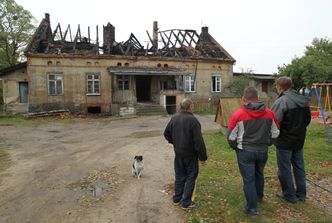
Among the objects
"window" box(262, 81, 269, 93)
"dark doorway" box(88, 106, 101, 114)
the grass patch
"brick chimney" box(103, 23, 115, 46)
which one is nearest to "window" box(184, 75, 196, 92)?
"brick chimney" box(103, 23, 115, 46)

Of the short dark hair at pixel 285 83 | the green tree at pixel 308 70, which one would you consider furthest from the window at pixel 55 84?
the short dark hair at pixel 285 83

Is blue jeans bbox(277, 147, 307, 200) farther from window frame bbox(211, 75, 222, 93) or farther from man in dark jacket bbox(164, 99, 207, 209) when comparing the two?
window frame bbox(211, 75, 222, 93)

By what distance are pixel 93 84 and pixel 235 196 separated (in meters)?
18.8

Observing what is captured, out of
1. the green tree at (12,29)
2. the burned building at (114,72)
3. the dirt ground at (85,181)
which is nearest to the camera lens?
the dirt ground at (85,181)

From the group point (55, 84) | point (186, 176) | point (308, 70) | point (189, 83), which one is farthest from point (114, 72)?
point (186, 176)

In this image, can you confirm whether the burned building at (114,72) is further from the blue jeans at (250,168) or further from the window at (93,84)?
the blue jeans at (250,168)

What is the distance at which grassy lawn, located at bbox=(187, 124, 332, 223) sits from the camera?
451 cm

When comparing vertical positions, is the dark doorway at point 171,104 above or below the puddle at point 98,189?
above

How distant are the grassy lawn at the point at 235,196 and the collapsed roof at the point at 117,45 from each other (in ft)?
57.1

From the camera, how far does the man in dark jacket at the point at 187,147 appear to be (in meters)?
4.64

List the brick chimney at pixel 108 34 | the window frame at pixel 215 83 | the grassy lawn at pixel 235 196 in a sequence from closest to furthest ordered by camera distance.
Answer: the grassy lawn at pixel 235 196, the brick chimney at pixel 108 34, the window frame at pixel 215 83

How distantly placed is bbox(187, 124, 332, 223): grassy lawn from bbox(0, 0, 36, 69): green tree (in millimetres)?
28935

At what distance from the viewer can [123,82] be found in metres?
23.3

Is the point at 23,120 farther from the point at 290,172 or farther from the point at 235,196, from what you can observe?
the point at 290,172
